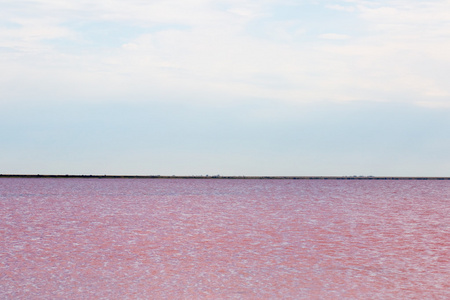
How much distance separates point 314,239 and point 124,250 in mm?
9395

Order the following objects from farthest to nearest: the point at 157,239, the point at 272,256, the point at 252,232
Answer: the point at 252,232 < the point at 157,239 < the point at 272,256

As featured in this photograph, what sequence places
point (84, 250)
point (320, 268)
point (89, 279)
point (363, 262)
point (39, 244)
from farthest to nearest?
point (39, 244) → point (84, 250) → point (363, 262) → point (320, 268) → point (89, 279)

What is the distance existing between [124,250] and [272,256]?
19.7ft

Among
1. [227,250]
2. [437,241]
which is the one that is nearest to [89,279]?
[227,250]

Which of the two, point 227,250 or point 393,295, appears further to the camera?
point 227,250

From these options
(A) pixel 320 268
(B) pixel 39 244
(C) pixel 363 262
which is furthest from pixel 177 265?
(B) pixel 39 244

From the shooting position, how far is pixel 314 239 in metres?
26.4

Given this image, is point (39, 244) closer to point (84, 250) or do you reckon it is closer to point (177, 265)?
point (84, 250)

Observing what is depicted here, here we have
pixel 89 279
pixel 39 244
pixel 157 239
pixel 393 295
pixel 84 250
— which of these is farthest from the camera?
pixel 157 239

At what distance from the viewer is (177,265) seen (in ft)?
60.6

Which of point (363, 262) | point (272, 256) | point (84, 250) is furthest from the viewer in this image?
point (84, 250)

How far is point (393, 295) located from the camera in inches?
556

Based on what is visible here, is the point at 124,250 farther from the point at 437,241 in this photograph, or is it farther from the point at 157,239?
the point at 437,241

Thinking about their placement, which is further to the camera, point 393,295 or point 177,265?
point 177,265
